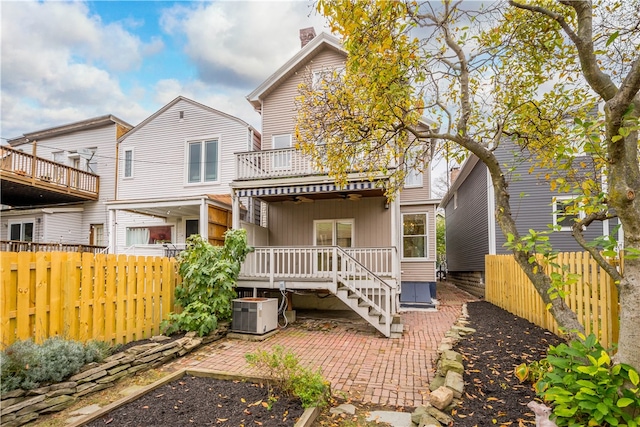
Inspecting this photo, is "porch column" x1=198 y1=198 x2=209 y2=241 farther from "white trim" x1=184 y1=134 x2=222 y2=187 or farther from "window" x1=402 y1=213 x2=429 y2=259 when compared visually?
"window" x1=402 y1=213 x2=429 y2=259

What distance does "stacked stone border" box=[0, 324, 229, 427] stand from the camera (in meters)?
3.55

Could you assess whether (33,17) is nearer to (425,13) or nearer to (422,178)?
(425,13)

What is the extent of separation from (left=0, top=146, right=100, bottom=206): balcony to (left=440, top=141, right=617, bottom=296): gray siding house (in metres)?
16.6

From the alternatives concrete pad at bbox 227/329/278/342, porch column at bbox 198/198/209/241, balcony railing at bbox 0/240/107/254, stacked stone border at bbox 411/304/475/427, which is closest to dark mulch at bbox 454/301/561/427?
stacked stone border at bbox 411/304/475/427

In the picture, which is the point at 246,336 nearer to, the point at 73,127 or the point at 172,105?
the point at 172,105

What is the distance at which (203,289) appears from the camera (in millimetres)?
7355

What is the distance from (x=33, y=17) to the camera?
6.28 meters

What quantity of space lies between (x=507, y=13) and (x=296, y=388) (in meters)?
6.07

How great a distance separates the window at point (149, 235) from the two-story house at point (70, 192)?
1.67 meters

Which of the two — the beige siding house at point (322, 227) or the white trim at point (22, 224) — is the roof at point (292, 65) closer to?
the beige siding house at point (322, 227)

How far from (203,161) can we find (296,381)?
11968mm

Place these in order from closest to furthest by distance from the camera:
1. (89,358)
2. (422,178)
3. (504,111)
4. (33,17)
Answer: (89,358)
(504,111)
(33,17)
(422,178)

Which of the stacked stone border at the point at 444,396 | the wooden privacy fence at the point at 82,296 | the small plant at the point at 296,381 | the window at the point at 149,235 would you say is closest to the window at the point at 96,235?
the window at the point at 149,235

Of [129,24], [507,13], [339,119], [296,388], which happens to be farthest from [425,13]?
[129,24]
